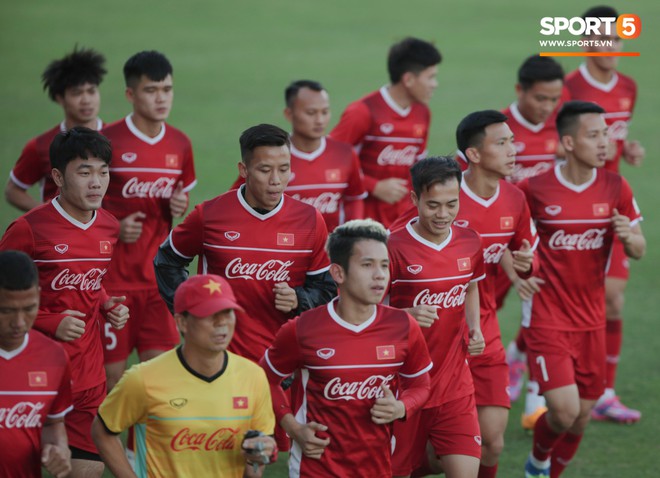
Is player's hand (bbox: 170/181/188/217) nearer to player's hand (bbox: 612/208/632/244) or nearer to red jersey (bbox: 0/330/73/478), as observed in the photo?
red jersey (bbox: 0/330/73/478)

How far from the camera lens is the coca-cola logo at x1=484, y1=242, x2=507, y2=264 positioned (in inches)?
329

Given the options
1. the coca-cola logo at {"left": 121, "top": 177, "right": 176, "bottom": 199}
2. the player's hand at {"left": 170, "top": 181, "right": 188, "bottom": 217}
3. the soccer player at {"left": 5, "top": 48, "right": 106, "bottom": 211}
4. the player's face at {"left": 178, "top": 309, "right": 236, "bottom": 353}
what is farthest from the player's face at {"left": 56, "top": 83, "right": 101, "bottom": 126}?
the player's face at {"left": 178, "top": 309, "right": 236, "bottom": 353}

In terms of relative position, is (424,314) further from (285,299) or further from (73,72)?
(73,72)

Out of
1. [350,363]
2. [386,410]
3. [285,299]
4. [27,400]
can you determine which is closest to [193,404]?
[27,400]

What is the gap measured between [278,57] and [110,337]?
1858 centimetres

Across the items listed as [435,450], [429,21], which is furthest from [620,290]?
[429,21]

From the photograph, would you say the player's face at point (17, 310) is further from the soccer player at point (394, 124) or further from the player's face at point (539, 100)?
the player's face at point (539, 100)

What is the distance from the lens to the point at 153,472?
591 cm

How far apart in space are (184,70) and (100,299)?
18497 mm

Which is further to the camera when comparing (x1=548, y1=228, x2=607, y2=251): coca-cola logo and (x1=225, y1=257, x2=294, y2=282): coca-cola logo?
(x1=548, y1=228, x2=607, y2=251): coca-cola logo

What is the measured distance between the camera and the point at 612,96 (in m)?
11.7

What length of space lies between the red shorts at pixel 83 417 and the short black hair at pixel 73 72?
3.03 metres

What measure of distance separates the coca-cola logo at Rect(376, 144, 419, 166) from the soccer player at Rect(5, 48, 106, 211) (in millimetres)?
2682

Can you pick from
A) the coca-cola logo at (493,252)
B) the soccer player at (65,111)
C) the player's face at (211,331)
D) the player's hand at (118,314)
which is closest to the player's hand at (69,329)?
the player's hand at (118,314)
